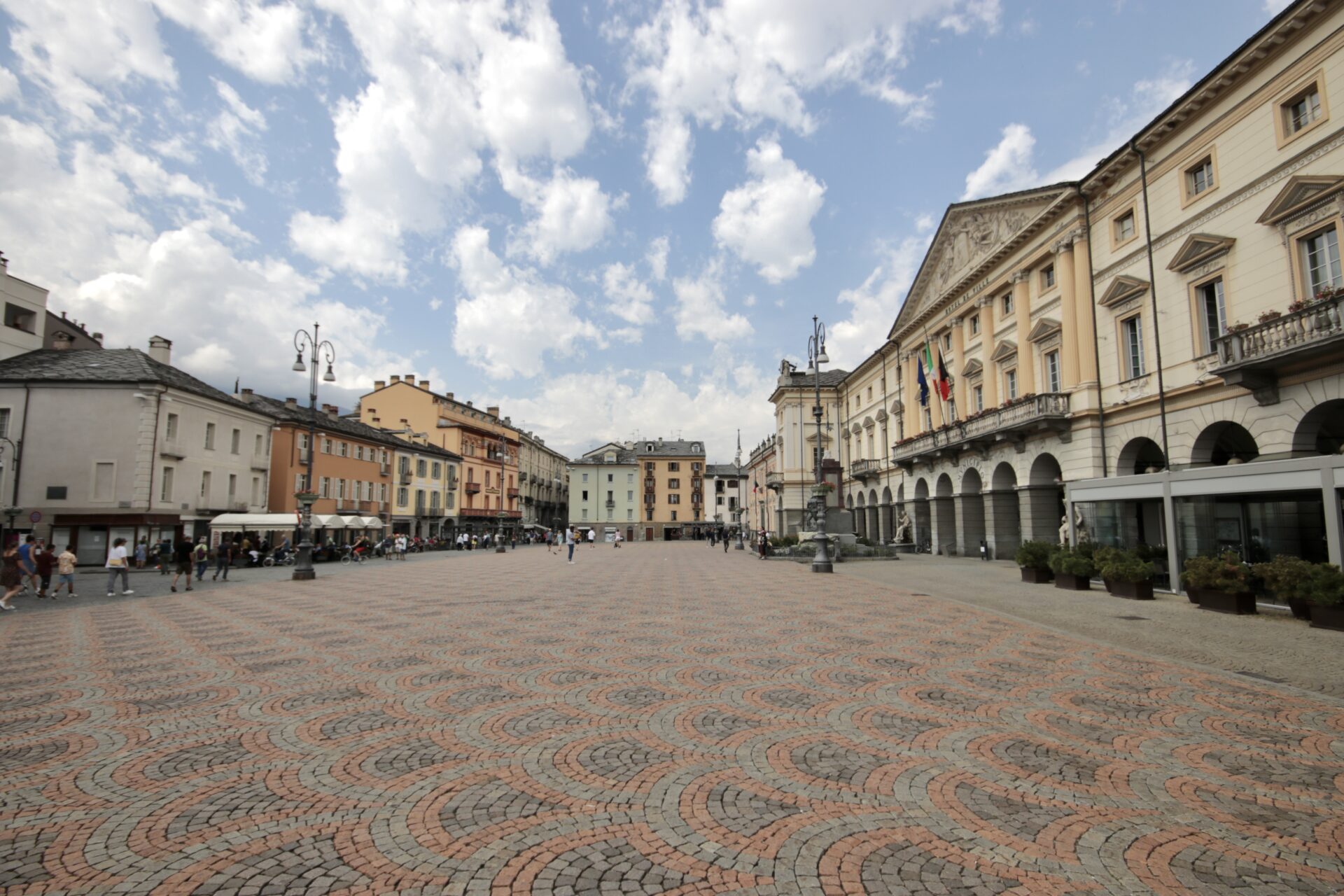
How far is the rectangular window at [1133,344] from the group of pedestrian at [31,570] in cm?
3404

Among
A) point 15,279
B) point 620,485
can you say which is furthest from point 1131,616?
point 620,485

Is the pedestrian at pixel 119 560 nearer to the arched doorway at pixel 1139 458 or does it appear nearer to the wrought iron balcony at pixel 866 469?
the arched doorway at pixel 1139 458

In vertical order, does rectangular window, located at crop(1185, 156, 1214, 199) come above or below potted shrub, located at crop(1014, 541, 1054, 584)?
above

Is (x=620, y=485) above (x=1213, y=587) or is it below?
above

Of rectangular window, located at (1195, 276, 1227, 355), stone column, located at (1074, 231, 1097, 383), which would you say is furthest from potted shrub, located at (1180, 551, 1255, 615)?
stone column, located at (1074, 231, 1097, 383)

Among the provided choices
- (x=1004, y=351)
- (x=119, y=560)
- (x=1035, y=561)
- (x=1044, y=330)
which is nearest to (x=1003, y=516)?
(x=1004, y=351)

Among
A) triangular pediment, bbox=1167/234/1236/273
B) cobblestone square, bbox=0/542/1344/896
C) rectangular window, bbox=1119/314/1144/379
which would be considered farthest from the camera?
rectangular window, bbox=1119/314/1144/379

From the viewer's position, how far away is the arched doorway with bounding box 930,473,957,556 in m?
40.8

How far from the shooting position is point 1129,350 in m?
25.0

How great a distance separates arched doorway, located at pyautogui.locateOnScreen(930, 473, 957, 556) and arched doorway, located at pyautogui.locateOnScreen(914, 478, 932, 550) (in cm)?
216

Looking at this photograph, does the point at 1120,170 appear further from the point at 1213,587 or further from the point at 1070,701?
the point at 1070,701

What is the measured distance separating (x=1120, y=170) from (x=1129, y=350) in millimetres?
6793

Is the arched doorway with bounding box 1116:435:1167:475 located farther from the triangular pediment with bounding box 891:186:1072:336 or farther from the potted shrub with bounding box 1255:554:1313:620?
the potted shrub with bounding box 1255:554:1313:620

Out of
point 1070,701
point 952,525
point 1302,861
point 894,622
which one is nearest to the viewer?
point 1302,861
